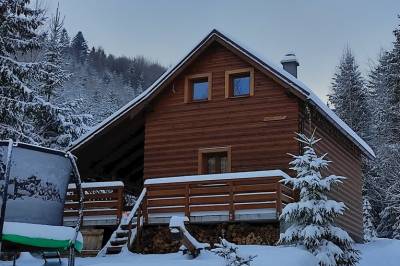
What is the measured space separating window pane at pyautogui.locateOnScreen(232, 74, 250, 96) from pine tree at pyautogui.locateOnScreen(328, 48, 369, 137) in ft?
70.7

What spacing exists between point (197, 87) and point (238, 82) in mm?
1650

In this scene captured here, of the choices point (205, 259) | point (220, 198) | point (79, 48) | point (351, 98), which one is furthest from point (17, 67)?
point (79, 48)

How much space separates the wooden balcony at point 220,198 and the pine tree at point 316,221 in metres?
1.27

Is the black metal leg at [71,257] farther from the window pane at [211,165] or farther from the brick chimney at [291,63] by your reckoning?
the brick chimney at [291,63]

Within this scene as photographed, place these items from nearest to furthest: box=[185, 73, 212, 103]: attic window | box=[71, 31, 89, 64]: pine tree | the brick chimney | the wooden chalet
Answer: the wooden chalet < box=[185, 73, 212, 103]: attic window < the brick chimney < box=[71, 31, 89, 64]: pine tree

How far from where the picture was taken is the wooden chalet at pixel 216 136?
55.3 feet

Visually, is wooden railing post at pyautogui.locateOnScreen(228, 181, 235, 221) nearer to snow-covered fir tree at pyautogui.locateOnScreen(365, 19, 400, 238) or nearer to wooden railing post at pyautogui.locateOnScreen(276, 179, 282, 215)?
wooden railing post at pyautogui.locateOnScreen(276, 179, 282, 215)

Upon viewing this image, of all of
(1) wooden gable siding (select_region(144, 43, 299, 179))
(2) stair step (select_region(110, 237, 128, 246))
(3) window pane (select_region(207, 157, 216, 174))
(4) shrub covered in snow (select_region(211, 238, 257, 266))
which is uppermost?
(1) wooden gable siding (select_region(144, 43, 299, 179))


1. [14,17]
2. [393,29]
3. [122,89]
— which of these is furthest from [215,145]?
[122,89]

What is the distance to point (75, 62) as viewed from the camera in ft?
402

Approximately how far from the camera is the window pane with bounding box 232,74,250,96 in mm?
20312

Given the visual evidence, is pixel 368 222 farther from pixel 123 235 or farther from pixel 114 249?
pixel 114 249

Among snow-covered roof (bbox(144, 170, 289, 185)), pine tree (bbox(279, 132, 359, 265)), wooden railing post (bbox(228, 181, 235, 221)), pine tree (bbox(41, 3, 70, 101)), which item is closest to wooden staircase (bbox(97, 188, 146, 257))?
snow-covered roof (bbox(144, 170, 289, 185))

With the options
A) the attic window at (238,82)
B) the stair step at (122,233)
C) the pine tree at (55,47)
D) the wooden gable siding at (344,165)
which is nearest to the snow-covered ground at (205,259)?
the stair step at (122,233)
